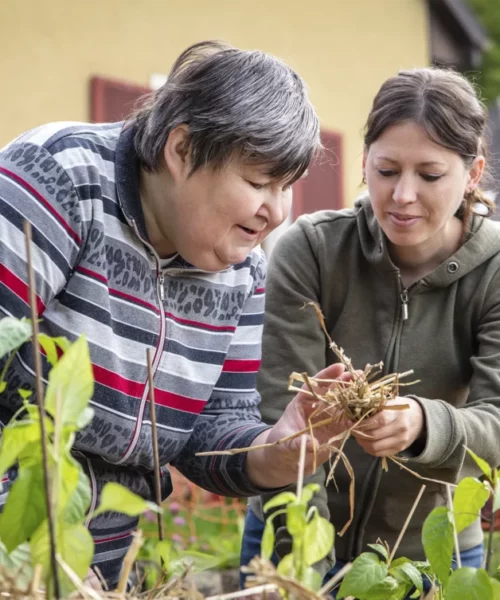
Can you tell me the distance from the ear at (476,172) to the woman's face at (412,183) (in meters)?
0.11

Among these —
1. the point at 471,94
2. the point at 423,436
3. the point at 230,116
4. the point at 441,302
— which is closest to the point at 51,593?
the point at 230,116

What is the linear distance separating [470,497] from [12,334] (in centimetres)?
49

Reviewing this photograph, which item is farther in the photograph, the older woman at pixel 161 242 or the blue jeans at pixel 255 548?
the blue jeans at pixel 255 548

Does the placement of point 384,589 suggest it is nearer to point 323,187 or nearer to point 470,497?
point 470,497

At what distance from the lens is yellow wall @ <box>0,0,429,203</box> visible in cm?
511

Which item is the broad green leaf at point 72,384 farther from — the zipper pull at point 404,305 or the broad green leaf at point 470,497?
the zipper pull at point 404,305

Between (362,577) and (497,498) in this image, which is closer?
(497,498)

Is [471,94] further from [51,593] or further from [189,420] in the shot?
[51,593]

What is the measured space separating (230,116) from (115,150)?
229 mm

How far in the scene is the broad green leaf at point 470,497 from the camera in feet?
3.30

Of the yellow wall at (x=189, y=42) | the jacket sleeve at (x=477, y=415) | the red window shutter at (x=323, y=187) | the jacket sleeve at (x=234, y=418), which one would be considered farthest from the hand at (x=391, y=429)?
the red window shutter at (x=323, y=187)

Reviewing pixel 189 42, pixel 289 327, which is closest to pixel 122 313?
pixel 289 327

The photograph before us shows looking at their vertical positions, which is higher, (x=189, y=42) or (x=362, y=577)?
(x=189, y=42)

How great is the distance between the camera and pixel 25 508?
82 centimetres
